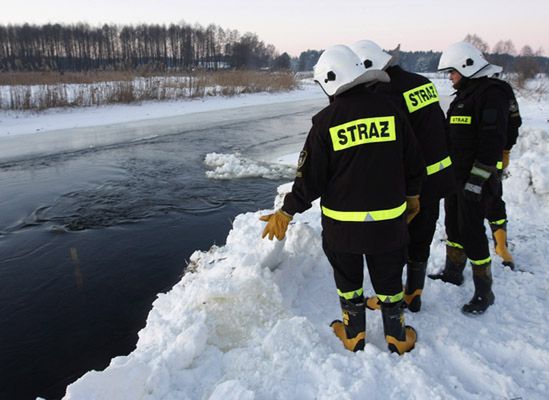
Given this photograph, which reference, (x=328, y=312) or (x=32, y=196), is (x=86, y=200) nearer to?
(x=32, y=196)

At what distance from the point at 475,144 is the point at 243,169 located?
6.22m

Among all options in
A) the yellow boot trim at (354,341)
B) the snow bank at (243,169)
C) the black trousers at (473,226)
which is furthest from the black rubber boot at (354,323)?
the snow bank at (243,169)

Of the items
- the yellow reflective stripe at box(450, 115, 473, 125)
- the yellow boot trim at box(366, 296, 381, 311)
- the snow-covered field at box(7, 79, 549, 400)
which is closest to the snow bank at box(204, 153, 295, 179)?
the snow-covered field at box(7, 79, 549, 400)

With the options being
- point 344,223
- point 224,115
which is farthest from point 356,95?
point 224,115

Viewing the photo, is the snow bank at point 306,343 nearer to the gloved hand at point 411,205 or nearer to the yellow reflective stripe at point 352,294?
the yellow reflective stripe at point 352,294

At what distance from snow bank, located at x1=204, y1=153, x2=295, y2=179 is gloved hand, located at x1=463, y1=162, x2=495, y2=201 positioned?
5.87m

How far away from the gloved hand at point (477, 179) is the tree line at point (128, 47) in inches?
2040

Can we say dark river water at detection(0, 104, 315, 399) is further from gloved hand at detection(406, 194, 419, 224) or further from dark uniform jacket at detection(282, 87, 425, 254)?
gloved hand at detection(406, 194, 419, 224)

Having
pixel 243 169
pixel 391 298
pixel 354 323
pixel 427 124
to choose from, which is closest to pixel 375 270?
pixel 391 298

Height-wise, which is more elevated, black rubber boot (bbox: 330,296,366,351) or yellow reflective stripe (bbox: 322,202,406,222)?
yellow reflective stripe (bbox: 322,202,406,222)

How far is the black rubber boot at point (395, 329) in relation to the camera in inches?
99.6

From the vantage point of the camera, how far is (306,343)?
8.28 feet

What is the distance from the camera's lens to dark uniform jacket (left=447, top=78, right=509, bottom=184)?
9.59 feet

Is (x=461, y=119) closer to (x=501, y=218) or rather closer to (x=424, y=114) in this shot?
(x=424, y=114)
